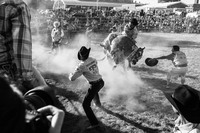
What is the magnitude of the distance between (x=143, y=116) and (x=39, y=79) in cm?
274

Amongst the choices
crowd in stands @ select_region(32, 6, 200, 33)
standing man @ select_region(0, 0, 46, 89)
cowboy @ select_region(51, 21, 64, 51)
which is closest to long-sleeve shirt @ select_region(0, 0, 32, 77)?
standing man @ select_region(0, 0, 46, 89)

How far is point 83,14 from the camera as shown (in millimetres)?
19766

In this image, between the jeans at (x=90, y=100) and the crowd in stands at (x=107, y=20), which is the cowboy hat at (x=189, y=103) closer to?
the jeans at (x=90, y=100)

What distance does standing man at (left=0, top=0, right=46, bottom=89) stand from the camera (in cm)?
170

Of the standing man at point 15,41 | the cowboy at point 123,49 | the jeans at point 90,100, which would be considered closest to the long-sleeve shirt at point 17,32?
the standing man at point 15,41

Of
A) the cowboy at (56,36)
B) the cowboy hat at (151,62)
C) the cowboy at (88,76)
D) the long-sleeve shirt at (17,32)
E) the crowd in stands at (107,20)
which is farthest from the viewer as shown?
the crowd in stands at (107,20)

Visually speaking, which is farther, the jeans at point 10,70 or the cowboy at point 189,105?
the cowboy at point 189,105

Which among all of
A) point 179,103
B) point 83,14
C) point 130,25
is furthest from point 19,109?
point 83,14

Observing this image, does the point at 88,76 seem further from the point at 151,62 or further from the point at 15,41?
the point at 151,62

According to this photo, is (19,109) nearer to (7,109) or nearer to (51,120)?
(7,109)

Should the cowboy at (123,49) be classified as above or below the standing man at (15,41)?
below

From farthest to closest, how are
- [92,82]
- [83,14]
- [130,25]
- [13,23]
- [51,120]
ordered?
[83,14] < [130,25] < [92,82] < [13,23] < [51,120]

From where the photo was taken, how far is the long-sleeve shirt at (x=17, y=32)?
170 cm

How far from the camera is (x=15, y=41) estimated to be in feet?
5.58
